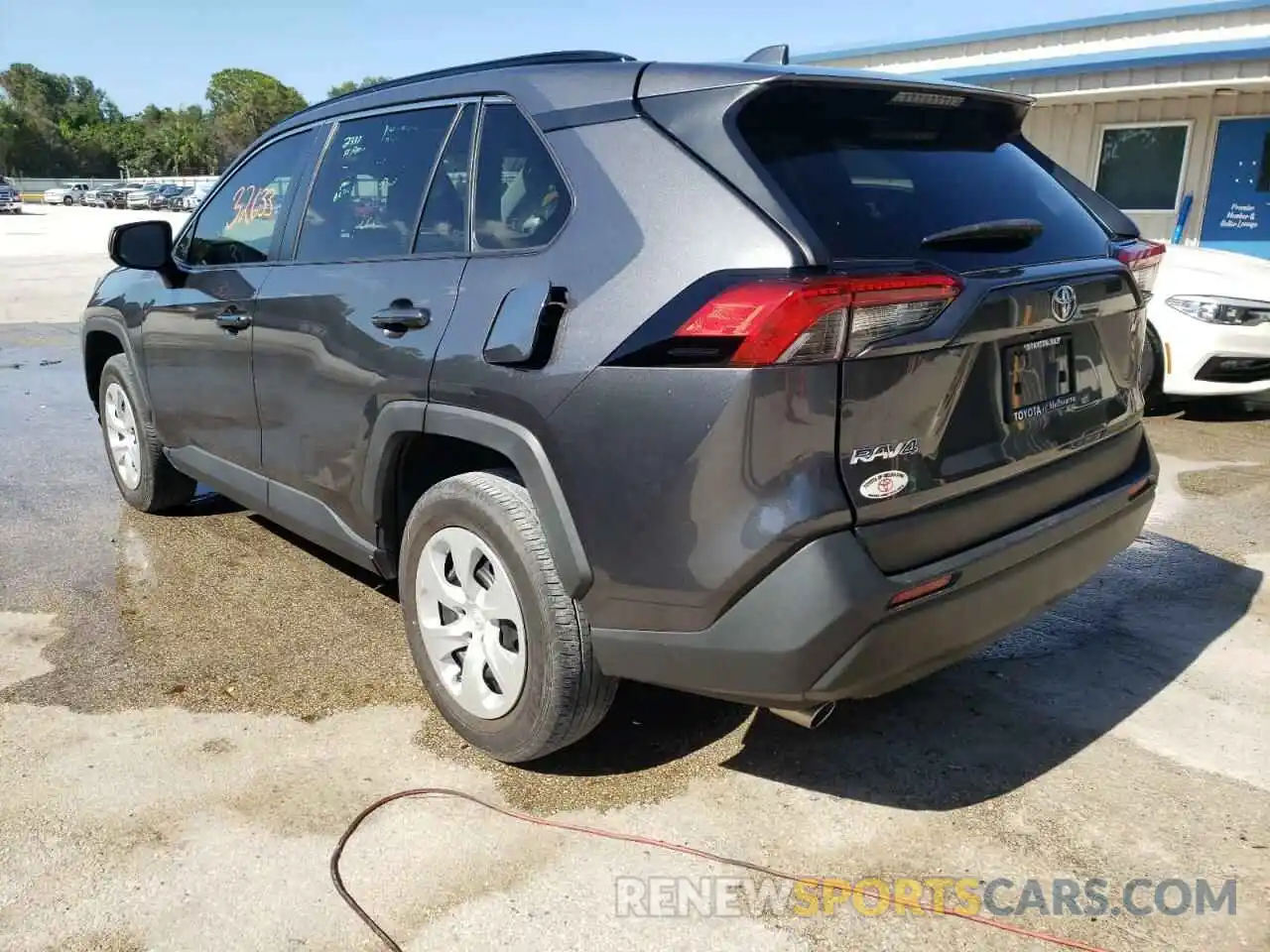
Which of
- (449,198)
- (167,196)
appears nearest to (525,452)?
(449,198)

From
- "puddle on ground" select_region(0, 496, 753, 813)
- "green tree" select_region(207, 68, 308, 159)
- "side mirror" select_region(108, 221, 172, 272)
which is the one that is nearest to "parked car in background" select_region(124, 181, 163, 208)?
"green tree" select_region(207, 68, 308, 159)

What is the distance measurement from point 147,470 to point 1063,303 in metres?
4.19

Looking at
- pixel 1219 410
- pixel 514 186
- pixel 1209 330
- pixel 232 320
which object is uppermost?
pixel 514 186

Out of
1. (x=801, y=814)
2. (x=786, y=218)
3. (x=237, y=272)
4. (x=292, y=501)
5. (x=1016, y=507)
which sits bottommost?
(x=801, y=814)

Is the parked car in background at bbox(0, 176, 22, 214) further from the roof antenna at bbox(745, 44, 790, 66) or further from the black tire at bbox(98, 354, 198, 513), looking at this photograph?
the roof antenna at bbox(745, 44, 790, 66)

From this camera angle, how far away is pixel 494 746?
280cm

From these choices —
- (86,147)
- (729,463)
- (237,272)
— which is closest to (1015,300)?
(729,463)

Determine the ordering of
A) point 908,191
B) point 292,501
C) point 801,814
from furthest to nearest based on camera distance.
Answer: point 292,501, point 801,814, point 908,191

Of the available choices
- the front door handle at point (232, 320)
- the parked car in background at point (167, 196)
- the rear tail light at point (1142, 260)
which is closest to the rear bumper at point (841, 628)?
the rear tail light at point (1142, 260)

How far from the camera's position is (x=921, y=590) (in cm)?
223

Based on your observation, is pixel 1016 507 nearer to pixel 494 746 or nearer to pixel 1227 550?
pixel 494 746

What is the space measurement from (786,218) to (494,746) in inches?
64.0

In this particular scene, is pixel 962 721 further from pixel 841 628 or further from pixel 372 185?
pixel 372 185

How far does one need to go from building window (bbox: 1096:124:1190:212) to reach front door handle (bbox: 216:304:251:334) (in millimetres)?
10968
